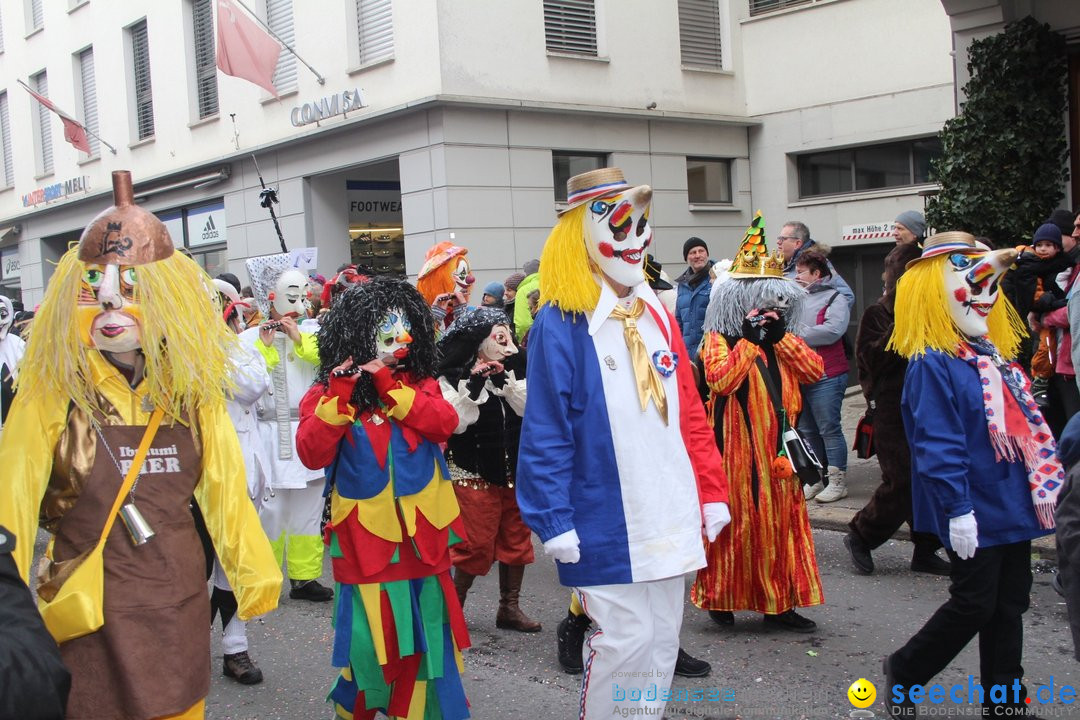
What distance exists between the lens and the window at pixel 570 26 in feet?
47.5

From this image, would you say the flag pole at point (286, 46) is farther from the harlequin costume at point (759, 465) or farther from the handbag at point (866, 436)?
the harlequin costume at point (759, 465)

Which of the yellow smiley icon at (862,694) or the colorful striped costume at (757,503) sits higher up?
the colorful striped costume at (757,503)

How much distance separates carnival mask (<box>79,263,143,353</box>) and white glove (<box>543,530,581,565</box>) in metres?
1.39

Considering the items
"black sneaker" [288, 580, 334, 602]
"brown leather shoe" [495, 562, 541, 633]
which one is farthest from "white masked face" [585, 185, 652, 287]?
"black sneaker" [288, 580, 334, 602]

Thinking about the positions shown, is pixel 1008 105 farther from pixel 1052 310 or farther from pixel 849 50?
pixel 849 50

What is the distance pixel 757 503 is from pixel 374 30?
11.2 metres

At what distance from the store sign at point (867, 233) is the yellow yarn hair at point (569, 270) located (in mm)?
11502

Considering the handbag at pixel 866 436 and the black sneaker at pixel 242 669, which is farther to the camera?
the handbag at pixel 866 436

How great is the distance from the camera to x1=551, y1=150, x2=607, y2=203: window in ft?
48.2

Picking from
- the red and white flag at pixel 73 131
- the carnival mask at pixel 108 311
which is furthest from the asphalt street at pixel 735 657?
the red and white flag at pixel 73 131

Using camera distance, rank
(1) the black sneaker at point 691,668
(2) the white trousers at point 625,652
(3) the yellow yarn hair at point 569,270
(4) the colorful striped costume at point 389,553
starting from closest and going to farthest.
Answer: (2) the white trousers at point 625,652
(3) the yellow yarn hair at point 569,270
(4) the colorful striped costume at point 389,553
(1) the black sneaker at point 691,668

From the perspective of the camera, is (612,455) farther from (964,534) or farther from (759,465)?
(759,465)

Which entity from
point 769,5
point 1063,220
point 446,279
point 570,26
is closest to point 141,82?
point 570,26

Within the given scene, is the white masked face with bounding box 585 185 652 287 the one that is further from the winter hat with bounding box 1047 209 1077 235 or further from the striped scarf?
the winter hat with bounding box 1047 209 1077 235
